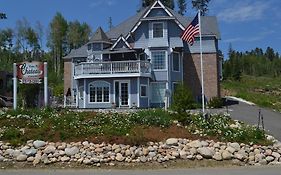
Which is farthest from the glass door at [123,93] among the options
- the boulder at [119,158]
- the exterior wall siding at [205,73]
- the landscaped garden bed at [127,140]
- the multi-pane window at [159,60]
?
the boulder at [119,158]

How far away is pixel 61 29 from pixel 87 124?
203ft

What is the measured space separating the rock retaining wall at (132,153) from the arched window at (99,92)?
1935 cm

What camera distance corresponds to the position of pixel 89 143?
18.1 meters

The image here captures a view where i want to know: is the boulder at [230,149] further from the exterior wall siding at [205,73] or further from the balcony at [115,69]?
the exterior wall siding at [205,73]

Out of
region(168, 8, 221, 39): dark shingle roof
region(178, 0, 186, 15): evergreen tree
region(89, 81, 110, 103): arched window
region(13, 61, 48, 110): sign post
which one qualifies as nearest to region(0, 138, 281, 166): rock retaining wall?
region(13, 61, 48, 110): sign post

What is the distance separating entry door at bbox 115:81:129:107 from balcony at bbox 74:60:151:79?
105 centimetres

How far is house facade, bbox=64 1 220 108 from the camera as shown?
3700cm

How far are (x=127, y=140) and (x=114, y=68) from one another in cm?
1932

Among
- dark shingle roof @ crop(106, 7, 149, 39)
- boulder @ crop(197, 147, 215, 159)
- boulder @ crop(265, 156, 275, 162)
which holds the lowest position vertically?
boulder @ crop(265, 156, 275, 162)

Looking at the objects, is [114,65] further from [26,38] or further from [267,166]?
[26,38]

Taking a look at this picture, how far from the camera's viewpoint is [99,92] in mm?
37781

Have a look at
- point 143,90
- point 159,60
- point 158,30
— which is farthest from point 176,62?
point 143,90

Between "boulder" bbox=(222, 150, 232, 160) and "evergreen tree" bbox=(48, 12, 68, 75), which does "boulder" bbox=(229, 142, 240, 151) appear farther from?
"evergreen tree" bbox=(48, 12, 68, 75)

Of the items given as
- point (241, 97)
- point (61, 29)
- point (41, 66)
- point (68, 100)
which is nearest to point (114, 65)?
point (68, 100)
